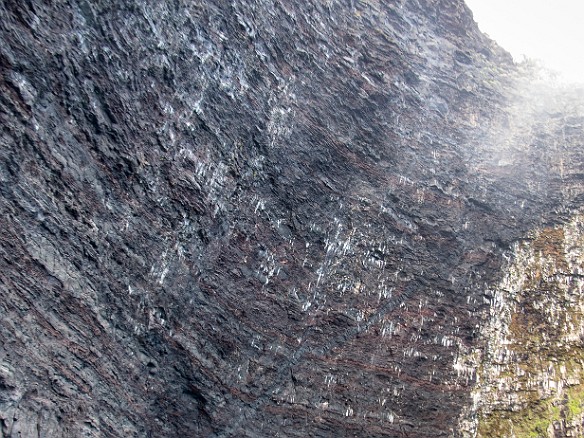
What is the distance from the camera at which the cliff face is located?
10.8m

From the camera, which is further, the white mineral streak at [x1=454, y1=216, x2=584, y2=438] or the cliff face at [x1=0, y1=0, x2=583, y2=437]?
the white mineral streak at [x1=454, y1=216, x2=584, y2=438]

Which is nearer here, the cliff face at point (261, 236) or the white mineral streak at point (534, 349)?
the cliff face at point (261, 236)

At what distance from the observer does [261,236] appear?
14742 mm

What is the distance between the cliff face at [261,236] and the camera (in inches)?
424

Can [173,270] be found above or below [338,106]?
below

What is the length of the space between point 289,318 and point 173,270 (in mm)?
3836

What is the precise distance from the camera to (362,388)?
14398 mm

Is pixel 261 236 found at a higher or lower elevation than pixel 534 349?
lower

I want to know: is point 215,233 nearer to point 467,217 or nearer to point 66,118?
point 66,118

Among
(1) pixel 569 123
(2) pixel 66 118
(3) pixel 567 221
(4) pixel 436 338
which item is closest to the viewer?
(2) pixel 66 118

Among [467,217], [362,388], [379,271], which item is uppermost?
[467,217]

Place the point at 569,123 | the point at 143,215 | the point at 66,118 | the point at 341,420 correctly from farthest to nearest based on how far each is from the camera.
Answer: the point at 569,123 → the point at 341,420 → the point at 143,215 → the point at 66,118

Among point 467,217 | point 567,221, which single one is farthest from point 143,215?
point 567,221

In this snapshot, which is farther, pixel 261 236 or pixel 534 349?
pixel 534 349
